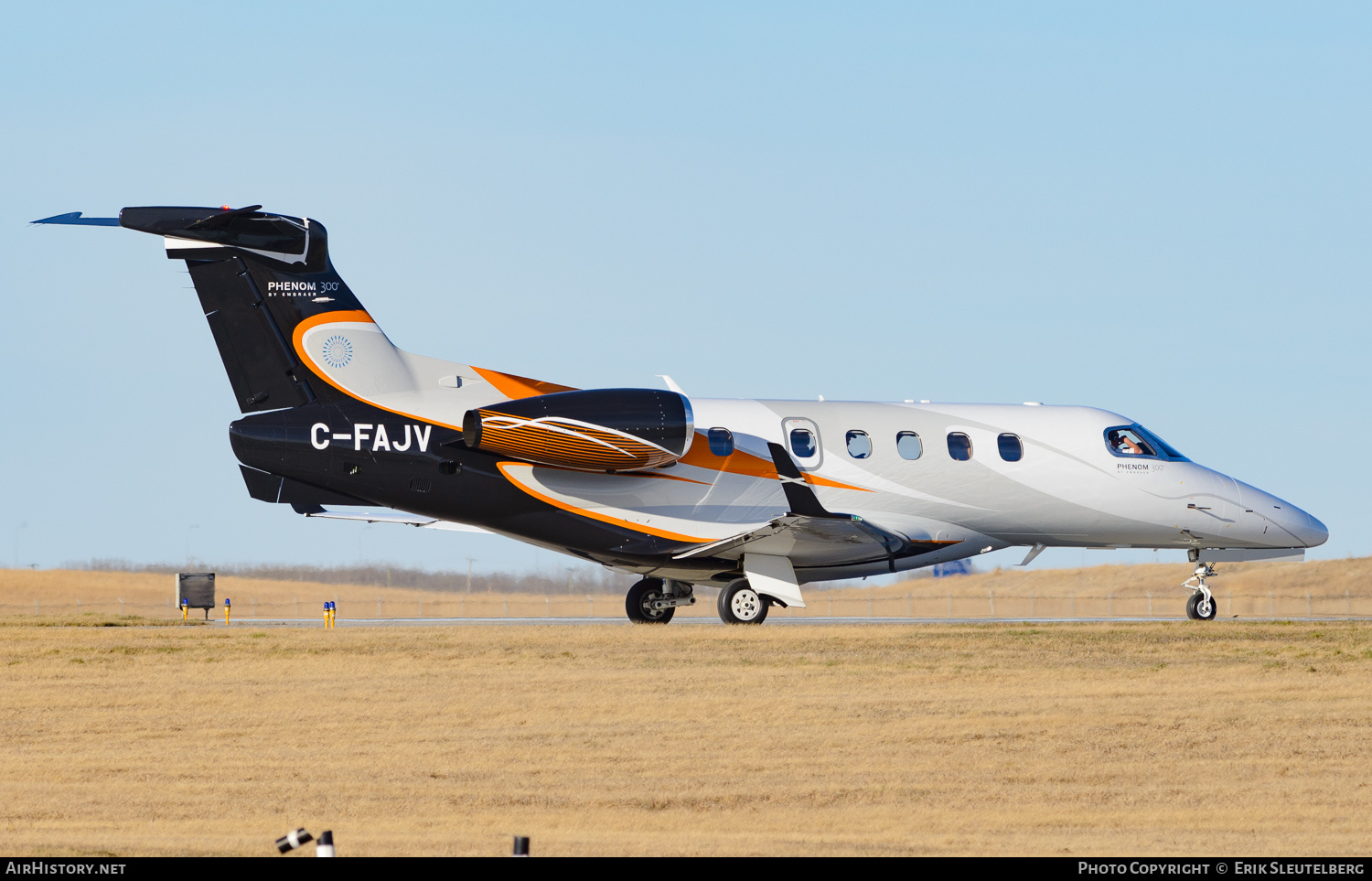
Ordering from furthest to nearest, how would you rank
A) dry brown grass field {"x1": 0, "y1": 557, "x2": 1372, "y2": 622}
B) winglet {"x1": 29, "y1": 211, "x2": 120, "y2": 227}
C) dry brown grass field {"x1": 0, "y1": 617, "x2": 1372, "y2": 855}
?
1. dry brown grass field {"x1": 0, "y1": 557, "x2": 1372, "y2": 622}
2. winglet {"x1": 29, "y1": 211, "x2": 120, "y2": 227}
3. dry brown grass field {"x1": 0, "y1": 617, "x2": 1372, "y2": 855}

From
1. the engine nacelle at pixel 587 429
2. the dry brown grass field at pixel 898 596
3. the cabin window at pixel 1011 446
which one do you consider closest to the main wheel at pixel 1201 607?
the cabin window at pixel 1011 446

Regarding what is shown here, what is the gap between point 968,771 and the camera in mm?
15273

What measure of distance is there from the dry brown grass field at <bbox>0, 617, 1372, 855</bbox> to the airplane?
1594 mm

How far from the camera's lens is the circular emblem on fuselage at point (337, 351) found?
79.2 feet

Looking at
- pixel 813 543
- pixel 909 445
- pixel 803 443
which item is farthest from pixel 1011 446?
pixel 813 543

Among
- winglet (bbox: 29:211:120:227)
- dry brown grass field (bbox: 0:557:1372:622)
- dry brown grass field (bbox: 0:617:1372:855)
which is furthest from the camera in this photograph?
dry brown grass field (bbox: 0:557:1372:622)

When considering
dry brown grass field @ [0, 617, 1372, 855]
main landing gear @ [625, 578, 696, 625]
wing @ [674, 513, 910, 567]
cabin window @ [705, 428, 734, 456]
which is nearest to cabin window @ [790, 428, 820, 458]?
cabin window @ [705, 428, 734, 456]

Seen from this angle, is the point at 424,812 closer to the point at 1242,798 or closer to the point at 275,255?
the point at 1242,798

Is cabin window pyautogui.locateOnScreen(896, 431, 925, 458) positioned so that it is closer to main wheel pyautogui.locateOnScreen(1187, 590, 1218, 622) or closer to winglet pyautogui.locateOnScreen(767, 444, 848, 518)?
winglet pyautogui.locateOnScreen(767, 444, 848, 518)

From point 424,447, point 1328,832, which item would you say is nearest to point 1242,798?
point 1328,832

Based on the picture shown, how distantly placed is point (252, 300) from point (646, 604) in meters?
8.65

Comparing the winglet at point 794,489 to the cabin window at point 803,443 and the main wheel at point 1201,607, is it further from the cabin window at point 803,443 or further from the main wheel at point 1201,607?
the main wheel at point 1201,607

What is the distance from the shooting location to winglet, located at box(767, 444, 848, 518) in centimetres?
2412
